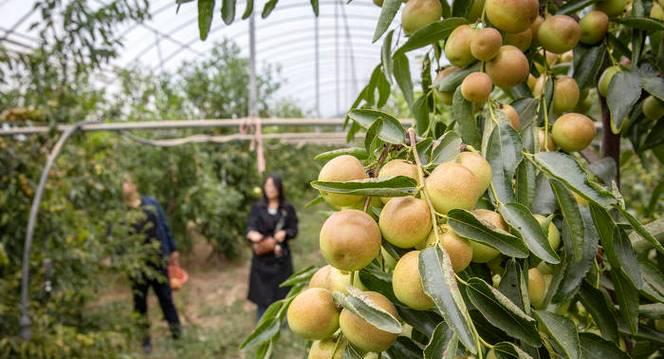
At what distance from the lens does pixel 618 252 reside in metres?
0.46

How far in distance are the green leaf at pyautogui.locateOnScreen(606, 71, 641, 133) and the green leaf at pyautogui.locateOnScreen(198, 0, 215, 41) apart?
51 cm

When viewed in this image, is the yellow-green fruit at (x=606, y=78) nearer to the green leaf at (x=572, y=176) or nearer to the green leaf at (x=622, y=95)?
the green leaf at (x=622, y=95)

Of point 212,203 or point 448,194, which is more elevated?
point 448,194

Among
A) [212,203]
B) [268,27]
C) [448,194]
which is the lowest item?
[212,203]

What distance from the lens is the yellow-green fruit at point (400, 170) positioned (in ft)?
1.44

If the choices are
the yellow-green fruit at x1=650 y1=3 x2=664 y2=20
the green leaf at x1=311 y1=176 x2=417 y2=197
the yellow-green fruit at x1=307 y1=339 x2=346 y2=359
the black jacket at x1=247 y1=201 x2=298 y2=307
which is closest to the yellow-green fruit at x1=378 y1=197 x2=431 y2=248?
the green leaf at x1=311 y1=176 x2=417 y2=197

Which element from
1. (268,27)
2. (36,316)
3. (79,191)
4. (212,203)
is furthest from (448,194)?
(268,27)

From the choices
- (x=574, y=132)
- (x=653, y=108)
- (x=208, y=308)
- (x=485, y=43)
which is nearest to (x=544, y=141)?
(x=574, y=132)

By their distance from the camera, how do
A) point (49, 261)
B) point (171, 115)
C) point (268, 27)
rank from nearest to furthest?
point (49, 261), point (171, 115), point (268, 27)

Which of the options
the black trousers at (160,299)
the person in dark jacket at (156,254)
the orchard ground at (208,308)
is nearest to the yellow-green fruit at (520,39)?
the orchard ground at (208,308)

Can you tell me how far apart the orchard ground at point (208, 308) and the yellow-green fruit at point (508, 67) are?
182 cm

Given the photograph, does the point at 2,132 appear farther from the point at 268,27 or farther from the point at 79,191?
the point at 268,27

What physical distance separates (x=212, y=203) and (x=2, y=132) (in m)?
2.92

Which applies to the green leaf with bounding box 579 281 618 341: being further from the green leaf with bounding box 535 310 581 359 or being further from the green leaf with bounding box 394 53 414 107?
the green leaf with bounding box 394 53 414 107
